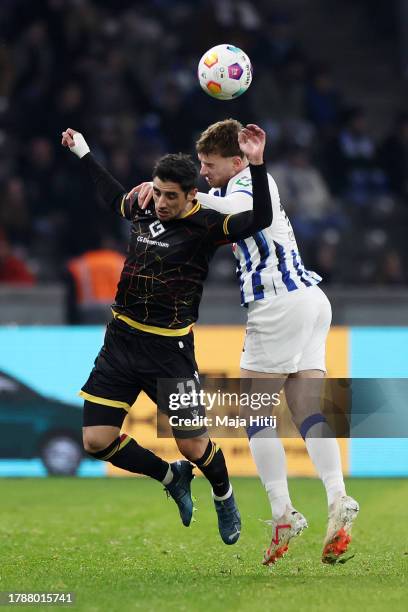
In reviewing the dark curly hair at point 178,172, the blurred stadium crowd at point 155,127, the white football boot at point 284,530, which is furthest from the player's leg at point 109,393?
the blurred stadium crowd at point 155,127

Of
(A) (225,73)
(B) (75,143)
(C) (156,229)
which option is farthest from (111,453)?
(A) (225,73)

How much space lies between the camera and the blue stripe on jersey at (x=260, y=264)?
688cm

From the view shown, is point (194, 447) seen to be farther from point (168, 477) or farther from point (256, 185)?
point (256, 185)

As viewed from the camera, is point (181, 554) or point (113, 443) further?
point (181, 554)

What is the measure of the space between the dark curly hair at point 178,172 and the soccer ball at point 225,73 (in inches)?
26.3

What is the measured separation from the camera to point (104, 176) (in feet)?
23.4

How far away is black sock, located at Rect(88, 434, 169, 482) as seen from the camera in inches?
273

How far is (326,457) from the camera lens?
6.90 metres

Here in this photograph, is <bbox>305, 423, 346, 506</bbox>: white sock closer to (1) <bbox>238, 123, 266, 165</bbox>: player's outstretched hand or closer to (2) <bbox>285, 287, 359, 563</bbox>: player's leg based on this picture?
(2) <bbox>285, 287, 359, 563</bbox>: player's leg

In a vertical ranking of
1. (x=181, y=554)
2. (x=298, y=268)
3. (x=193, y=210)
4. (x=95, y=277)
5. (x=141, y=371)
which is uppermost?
(x=193, y=210)

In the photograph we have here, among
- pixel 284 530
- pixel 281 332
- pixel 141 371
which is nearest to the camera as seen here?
pixel 141 371

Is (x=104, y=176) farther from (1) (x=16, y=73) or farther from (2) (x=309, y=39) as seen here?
(2) (x=309, y=39)

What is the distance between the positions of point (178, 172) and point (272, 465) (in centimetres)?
172

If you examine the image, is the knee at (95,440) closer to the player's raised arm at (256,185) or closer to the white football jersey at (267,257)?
the white football jersey at (267,257)
